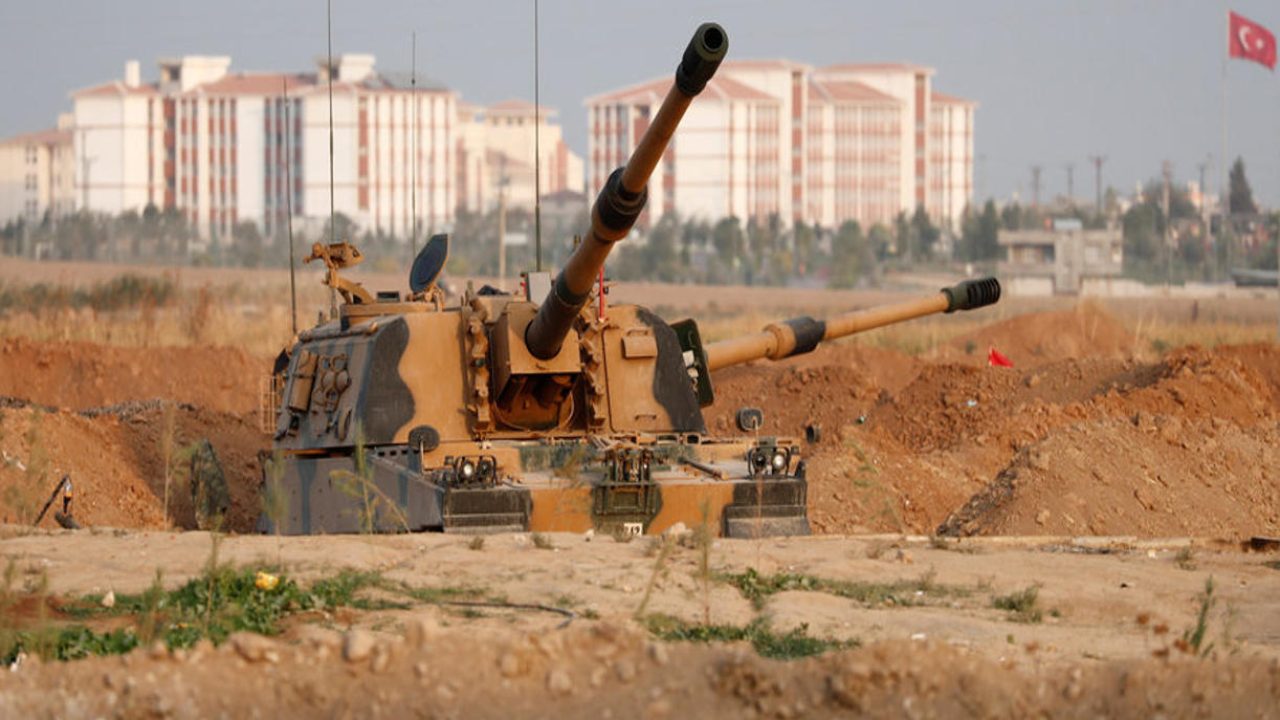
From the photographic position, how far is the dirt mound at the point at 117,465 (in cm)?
2028

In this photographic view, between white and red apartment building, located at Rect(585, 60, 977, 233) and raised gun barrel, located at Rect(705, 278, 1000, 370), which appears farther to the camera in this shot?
white and red apartment building, located at Rect(585, 60, 977, 233)

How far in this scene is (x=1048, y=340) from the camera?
4278 cm

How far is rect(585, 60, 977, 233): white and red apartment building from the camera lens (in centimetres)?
12938

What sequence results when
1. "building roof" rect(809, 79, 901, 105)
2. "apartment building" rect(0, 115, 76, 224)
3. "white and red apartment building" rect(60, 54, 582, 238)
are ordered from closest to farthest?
"white and red apartment building" rect(60, 54, 582, 238), "building roof" rect(809, 79, 901, 105), "apartment building" rect(0, 115, 76, 224)

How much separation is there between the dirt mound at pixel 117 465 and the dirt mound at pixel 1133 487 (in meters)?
6.40

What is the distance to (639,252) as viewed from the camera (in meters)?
104

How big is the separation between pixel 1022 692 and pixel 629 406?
8.09 m

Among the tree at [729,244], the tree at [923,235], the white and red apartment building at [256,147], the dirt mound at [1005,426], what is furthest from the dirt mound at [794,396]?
the white and red apartment building at [256,147]

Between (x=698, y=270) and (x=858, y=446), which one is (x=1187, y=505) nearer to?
(x=858, y=446)

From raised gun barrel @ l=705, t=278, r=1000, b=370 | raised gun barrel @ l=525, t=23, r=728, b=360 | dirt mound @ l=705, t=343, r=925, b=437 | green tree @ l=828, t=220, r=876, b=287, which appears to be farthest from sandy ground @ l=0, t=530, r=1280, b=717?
green tree @ l=828, t=220, r=876, b=287

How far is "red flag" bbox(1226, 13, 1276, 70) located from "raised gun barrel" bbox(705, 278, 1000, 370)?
44752 millimetres

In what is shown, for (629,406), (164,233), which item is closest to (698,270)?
(164,233)

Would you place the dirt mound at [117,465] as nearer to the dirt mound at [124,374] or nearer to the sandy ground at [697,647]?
the sandy ground at [697,647]

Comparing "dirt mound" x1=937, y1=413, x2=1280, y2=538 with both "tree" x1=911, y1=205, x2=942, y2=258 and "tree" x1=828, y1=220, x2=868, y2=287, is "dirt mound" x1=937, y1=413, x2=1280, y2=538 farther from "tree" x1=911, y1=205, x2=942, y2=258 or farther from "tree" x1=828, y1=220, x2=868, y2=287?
"tree" x1=911, y1=205, x2=942, y2=258
